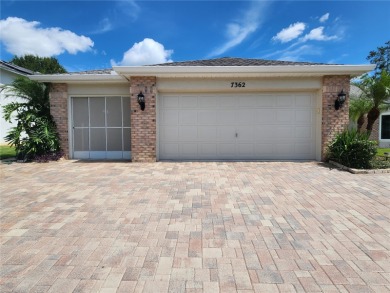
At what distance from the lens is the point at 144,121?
8.71 m

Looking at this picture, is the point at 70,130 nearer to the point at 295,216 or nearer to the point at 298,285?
the point at 295,216

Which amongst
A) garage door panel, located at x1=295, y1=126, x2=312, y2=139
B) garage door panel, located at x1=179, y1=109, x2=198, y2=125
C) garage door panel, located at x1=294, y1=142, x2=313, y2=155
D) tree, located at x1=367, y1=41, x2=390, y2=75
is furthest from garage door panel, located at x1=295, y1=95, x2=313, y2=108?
tree, located at x1=367, y1=41, x2=390, y2=75

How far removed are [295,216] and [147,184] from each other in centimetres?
336

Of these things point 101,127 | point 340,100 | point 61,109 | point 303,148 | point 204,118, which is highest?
point 340,100

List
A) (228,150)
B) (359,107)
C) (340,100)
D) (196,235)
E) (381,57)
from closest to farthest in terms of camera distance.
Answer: (196,235), (340,100), (228,150), (359,107), (381,57)

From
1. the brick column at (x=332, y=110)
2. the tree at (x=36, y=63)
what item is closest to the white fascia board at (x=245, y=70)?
the brick column at (x=332, y=110)

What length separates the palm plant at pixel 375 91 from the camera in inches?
368

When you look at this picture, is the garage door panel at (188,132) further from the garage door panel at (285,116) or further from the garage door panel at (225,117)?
the garage door panel at (285,116)

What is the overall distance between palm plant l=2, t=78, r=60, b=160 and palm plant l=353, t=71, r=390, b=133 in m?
11.7

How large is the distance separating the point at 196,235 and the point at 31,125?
28.9 feet

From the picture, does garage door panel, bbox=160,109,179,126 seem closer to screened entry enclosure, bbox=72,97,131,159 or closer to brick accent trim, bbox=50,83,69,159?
screened entry enclosure, bbox=72,97,131,159

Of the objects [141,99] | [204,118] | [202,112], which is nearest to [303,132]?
[204,118]

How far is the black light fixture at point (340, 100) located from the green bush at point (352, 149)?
0.90 m

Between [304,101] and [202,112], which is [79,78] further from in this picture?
[304,101]
